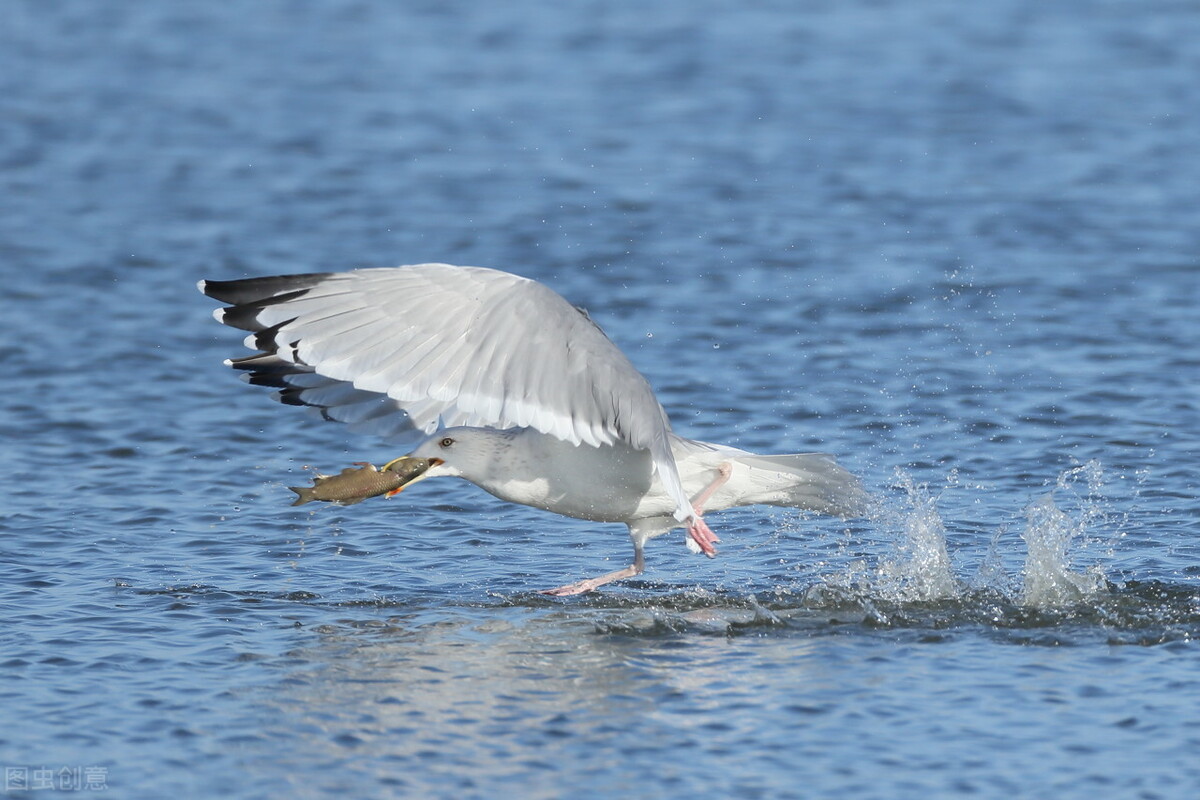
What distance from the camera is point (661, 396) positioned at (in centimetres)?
1172

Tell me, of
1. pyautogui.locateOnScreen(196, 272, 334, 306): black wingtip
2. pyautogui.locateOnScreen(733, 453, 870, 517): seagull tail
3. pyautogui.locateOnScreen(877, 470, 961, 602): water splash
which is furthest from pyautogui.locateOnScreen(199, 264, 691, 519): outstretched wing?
pyautogui.locateOnScreen(877, 470, 961, 602): water splash

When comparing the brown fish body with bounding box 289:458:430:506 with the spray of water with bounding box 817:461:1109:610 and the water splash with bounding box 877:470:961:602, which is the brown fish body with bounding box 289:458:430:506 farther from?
the water splash with bounding box 877:470:961:602

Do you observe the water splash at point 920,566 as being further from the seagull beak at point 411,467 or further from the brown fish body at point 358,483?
the brown fish body at point 358,483

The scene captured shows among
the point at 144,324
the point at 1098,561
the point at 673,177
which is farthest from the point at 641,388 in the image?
the point at 673,177

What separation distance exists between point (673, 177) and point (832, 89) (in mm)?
3764

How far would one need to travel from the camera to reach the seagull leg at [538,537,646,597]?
825cm

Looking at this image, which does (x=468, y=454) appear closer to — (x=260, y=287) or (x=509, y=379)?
(x=509, y=379)

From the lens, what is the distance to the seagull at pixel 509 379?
7.17m

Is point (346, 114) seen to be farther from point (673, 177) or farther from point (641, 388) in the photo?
point (641, 388)

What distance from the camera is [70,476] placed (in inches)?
409

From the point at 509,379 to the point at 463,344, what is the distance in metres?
0.24

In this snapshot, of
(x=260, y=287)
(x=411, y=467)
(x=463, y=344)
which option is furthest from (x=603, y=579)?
(x=260, y=287)

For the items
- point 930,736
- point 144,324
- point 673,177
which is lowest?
point 930,736

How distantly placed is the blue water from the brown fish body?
2.00 feet
